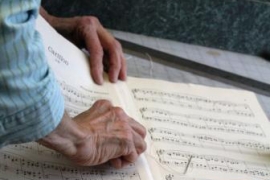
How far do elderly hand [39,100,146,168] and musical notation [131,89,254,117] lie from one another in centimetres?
13

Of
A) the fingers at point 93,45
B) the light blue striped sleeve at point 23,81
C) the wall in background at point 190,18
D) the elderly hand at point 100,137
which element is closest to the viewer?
the light blue striped sleeve at point 23,81

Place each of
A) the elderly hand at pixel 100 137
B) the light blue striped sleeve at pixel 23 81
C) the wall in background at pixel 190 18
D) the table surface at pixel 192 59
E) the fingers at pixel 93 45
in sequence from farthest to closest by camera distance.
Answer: the wall in background at pixel 190 18
the table surface at pixel 192 59
the fingers at pixel 93 45
the elderly hand at pixel 100 137
the light blue striped sleeve at pixel 23 81

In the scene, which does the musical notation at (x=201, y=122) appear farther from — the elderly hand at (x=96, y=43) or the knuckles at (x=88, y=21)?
the knuckles at (x=88, y=21)

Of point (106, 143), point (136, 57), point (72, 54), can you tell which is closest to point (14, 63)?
point (106, 143)

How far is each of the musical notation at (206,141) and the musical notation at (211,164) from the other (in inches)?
1.0

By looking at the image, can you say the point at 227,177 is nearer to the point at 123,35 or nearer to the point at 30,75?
the point at 30,75

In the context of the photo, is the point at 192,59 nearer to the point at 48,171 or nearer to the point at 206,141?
the point at 206,141

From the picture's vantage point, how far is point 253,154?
0.84m

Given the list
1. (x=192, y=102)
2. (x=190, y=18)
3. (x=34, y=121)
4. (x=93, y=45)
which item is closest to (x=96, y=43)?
(x=93, y=45)

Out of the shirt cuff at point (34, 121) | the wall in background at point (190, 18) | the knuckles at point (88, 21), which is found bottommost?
the wall in background at point (190, 18)

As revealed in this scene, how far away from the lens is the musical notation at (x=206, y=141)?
0.82 m

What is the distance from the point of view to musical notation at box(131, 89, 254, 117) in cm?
91

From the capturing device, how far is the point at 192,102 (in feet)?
3.03

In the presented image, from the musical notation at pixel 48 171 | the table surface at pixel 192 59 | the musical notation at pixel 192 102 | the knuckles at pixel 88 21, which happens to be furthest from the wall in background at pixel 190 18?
the musical notation at pixel 48 171
